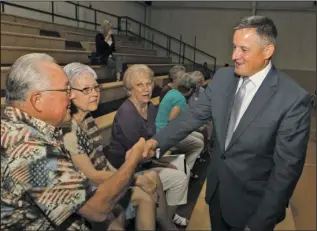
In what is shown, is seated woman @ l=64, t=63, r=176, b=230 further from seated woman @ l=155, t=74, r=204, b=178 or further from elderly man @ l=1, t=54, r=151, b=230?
seated woman @ l=155, t=74, r=204, b=178

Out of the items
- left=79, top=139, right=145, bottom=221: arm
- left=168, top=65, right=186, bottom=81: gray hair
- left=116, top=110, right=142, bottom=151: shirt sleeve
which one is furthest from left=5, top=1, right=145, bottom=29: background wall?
left=79, top=139, right=145, bottom=221: arm

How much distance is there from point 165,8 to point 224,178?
16.7ft

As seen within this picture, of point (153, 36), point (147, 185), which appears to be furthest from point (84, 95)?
point (153, 36)

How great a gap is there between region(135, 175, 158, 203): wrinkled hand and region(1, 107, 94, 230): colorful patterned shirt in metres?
0.23

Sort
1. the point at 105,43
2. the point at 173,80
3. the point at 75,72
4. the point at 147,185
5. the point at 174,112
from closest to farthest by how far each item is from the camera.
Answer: the point at 147,185, the point at 75,72, the point at 174,112, the point at 173,80, the point at 105,43

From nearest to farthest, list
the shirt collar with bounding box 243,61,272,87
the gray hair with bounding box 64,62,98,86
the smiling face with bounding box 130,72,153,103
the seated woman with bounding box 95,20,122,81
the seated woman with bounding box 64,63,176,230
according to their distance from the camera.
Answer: the seated woman with bounding box 64,63,176,230 < the shirt collar with bounding box 243,61,272,87 < the gray hair with bounding box 64,62,98,86 < the smiling face with bounding box 130,72,153,103 < the seated woman with bounding box 95,20,122,81

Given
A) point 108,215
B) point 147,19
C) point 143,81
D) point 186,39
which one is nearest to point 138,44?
point 147,19

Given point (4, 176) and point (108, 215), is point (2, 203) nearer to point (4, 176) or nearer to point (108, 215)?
point (4, 176)

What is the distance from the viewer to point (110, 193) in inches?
34.7

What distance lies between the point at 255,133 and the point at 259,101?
117 mm

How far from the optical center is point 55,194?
771mm

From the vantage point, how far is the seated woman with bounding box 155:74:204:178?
236 centimetres

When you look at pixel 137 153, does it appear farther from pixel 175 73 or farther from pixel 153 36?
pixel 153 36

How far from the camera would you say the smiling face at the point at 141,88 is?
68.6 inches
